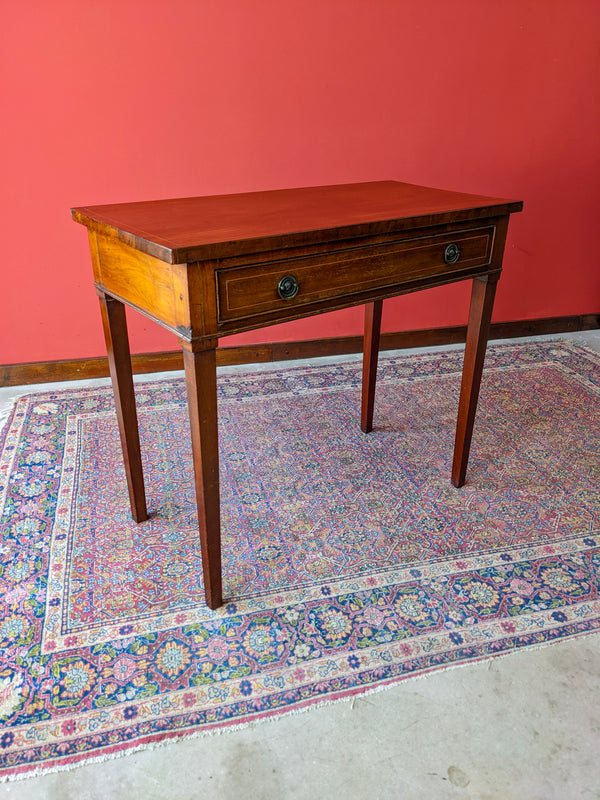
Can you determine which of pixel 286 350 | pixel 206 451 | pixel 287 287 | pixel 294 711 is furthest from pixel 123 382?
pixel 286 350

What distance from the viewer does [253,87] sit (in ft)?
9.58

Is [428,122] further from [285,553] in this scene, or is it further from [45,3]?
[285,553]

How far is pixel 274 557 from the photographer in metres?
1.96

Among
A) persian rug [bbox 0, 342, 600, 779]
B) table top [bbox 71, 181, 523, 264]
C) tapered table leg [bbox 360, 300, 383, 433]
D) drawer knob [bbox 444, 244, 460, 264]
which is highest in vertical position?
table top [bbox 71, 181, 523, 264]

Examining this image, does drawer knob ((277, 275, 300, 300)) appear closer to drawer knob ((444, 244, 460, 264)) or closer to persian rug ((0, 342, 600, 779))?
drawer knob ((444, 244, 460, 264))

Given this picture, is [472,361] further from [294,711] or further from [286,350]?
[286,350]

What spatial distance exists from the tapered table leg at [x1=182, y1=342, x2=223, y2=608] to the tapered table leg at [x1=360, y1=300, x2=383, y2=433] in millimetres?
1055

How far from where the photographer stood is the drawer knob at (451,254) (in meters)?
1.86

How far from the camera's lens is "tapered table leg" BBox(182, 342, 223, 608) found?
1.46 metres

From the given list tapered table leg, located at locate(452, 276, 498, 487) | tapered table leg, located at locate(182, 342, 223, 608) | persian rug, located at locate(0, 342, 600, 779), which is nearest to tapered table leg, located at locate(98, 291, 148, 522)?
persian rug, located at locate(0, 342, 600, 779)

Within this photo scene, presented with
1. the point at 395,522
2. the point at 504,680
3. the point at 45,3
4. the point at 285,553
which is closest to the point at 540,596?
the point at 504,680

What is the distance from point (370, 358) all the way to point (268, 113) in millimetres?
1339

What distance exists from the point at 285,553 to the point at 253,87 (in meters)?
2.16

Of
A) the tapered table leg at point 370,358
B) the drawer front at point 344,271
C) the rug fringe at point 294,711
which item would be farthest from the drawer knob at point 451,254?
Result: the rug fringe at point 294,711
